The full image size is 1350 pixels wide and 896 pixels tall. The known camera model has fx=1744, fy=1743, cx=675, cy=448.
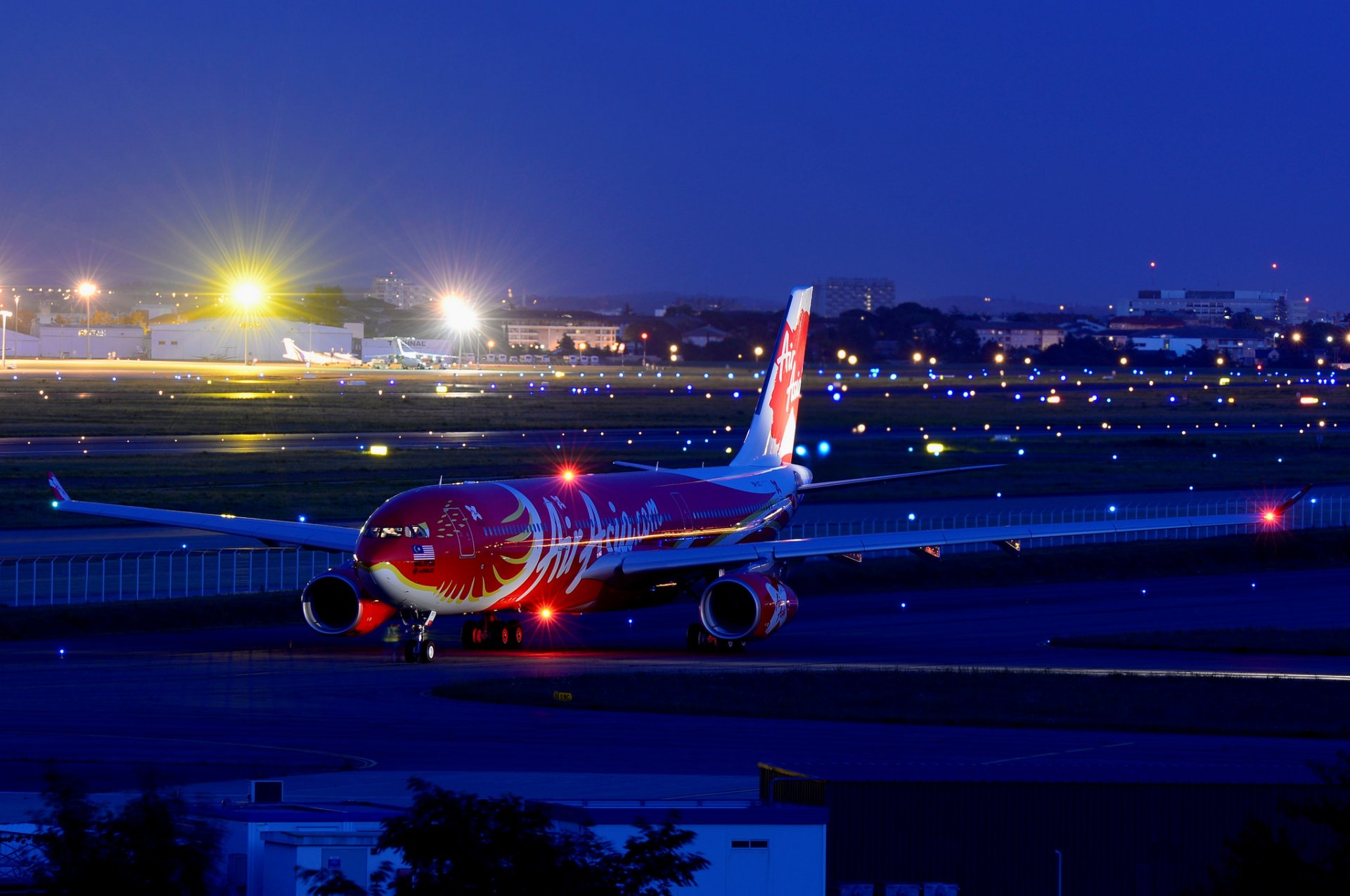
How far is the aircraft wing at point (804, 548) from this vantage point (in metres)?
40.2

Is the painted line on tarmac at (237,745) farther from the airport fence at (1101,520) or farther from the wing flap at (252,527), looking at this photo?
the airport fence at (1101,520)

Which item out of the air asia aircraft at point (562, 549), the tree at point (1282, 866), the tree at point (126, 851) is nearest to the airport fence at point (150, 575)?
the air asia aircraft at point (562, 549)

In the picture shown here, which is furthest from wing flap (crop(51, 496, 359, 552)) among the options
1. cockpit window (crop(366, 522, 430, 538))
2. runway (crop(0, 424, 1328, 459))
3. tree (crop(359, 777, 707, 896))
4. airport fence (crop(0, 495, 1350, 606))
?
runway (crop(0, 424, 1328, 459))

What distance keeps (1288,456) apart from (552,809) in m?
83.3

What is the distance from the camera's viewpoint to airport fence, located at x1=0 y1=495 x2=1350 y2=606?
149ft

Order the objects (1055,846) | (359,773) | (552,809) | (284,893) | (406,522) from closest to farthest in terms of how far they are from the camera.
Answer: (284,893) → (552,809) → (1055,846) → (359,773) → (406,522)

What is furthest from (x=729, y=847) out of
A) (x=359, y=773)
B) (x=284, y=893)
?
(x=359, y=773)

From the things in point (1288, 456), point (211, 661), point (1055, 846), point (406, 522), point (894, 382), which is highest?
point (894, 382)

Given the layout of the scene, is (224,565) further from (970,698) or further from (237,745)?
(970,698)

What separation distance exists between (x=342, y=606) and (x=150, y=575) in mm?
12739

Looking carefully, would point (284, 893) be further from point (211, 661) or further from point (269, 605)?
point (269, 605)

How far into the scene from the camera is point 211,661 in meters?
37.5

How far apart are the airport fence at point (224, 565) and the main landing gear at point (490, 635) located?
3.69 m

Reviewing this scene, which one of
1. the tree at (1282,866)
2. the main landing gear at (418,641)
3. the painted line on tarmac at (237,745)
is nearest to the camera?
the tree at (1282,866)
